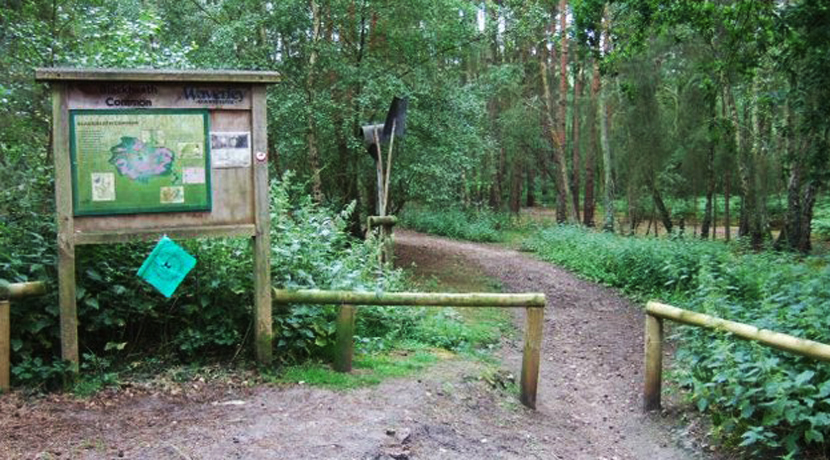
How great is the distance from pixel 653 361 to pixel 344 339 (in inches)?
103

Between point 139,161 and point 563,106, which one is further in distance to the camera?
point 563,106

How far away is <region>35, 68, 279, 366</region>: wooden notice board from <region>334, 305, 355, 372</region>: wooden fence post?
1.81 feet

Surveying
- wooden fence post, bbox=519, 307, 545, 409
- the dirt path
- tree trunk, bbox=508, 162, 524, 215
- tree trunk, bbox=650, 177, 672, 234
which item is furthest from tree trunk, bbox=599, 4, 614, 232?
wooden fence post, bbox=519, 307, 545, 409

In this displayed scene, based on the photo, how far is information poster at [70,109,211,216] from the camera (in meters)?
4.73

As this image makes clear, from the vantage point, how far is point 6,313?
4.52m

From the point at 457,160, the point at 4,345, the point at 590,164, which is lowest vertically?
the point at 4,345

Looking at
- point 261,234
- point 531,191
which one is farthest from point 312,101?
point 531,191

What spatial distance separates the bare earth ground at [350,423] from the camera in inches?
155

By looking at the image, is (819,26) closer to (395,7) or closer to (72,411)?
(395,7)

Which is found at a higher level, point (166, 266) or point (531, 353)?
point (166, 266)

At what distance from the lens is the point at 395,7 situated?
1479 cm

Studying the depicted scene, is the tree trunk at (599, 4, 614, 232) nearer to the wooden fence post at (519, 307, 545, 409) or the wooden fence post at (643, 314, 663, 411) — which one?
the wooden fence post at (643, 314, 663, 411)

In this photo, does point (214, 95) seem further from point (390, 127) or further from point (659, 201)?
point (659, 201)

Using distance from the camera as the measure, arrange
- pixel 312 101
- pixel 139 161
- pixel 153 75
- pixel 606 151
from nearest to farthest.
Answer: pixel 153 75 < pixel 139 161 < pixel 312 101 < pixel 606 151
